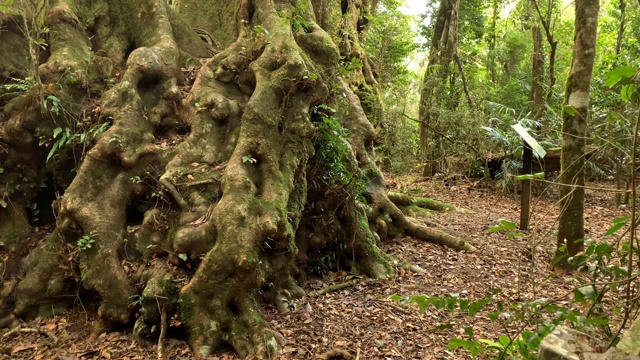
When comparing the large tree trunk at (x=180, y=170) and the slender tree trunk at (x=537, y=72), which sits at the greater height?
the slender tree trunk at (x=537, y=72)

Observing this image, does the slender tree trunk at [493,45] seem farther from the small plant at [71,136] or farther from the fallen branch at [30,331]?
the fallen branch at [30,331]

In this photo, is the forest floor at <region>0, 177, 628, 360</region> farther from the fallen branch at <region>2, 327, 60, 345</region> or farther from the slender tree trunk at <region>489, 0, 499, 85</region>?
the slender tree trunk at <region>489, 0, 499, 85</region>

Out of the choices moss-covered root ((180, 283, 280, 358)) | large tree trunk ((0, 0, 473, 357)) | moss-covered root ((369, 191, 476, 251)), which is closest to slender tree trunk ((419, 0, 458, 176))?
moss-covered root ((369, 191, 476, 251))

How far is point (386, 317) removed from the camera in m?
4.46

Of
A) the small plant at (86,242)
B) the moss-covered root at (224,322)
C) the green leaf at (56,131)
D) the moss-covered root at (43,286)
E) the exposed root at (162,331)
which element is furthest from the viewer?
the green leaf at (56,131)

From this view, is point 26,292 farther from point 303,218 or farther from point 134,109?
point 303,218

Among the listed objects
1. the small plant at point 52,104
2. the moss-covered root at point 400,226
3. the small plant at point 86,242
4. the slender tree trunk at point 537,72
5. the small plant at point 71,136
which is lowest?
the moss-covered root at point 400,226

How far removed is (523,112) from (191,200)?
38.2 ft

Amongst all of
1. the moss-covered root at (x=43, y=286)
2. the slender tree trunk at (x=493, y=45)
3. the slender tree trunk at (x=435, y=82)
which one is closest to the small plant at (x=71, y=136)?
the moss-covered root at (x=43, y=286)

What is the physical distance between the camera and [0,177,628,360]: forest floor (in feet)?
12.4

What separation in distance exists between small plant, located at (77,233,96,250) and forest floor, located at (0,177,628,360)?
76 cm

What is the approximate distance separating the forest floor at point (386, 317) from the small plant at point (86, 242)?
757 mm

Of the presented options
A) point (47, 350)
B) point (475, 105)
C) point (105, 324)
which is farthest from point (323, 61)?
point (475, 105)

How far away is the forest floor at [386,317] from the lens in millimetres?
3770
